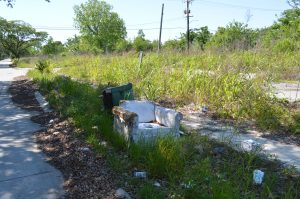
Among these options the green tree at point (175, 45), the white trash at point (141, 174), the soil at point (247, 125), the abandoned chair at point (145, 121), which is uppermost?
the green tree at point (175, 45)

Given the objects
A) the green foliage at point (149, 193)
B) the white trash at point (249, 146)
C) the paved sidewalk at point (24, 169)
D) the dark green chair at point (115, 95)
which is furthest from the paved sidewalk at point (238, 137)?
the paved sidewalk at point (24, 169)


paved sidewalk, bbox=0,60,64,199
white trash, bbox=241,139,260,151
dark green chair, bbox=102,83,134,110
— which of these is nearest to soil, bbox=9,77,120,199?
paved sidewalk, bbox=0,60,64,199

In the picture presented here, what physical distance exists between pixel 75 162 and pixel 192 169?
5.98 ft

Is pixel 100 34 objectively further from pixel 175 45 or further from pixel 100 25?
pixel 175 45

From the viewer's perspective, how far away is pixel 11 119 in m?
8.38

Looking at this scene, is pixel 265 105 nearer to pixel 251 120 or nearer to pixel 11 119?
pixel 251 120

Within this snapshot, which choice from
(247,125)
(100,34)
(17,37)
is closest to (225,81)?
(247,125)

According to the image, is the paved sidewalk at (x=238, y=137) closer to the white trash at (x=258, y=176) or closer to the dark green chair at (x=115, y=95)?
the white trash at (x=258, y=176)

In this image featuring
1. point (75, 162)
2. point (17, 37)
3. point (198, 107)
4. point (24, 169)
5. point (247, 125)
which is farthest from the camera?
point (17, 37)

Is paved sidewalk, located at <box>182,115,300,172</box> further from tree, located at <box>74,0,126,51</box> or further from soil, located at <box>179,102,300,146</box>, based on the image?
tree, located at <box>74,0,126,51</box>

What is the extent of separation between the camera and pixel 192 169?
4.07 m

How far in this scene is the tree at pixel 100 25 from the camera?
196ft

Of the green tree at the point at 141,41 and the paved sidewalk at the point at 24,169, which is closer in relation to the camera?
the paved sidewalk at the point at 24,169

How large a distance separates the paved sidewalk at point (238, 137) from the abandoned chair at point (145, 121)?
2.78 ft
